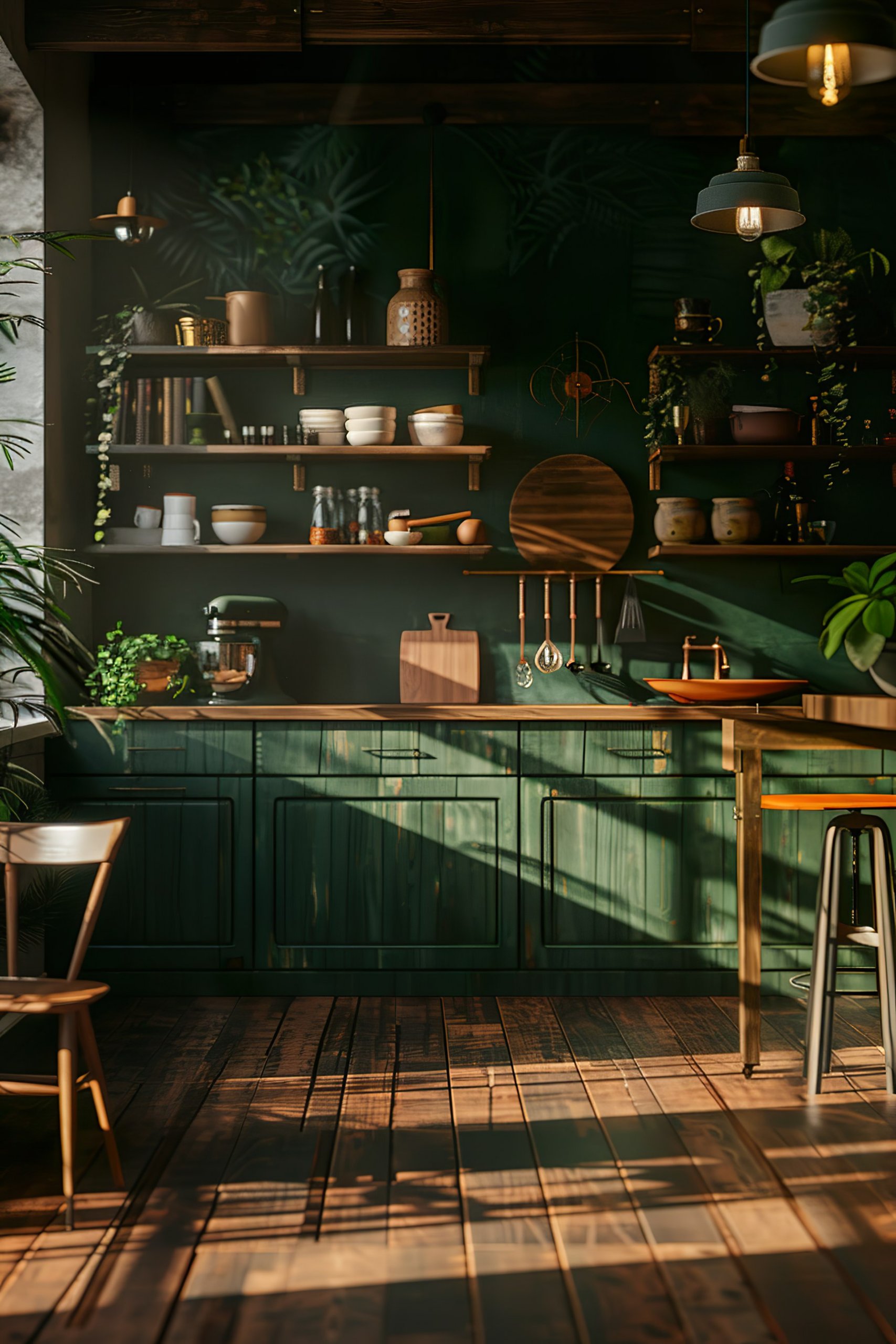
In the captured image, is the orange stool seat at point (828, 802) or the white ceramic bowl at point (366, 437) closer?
the orange stool seat at point (828, 802)

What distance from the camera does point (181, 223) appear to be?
4434 mm

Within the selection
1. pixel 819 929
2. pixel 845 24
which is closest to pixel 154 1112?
pixel 819 929

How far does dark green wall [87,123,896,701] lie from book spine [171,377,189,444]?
214 millimetres

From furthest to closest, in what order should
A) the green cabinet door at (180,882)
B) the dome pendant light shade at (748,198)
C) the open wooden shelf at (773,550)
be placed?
1. the open wooden shelf at (773,550)
2. the green cabinet door at (180,882)
3. the dome pendant light shade at (748,198)

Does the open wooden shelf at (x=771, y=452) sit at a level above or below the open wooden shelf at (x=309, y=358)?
below

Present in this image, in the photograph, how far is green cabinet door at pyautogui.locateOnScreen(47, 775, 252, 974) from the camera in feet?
12.5

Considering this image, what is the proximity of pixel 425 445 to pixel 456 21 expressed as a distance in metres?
1.45

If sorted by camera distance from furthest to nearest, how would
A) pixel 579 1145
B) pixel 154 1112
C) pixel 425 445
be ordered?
pixel 425 445
pixel 154 1112
pixel 579 1145

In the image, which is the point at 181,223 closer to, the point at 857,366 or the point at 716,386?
the point at 716,386

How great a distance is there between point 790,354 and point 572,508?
1.00m

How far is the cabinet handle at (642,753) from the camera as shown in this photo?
384 cm

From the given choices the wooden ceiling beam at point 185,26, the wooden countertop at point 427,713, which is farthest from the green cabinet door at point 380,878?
the wooden ceiling beam at point 185,26

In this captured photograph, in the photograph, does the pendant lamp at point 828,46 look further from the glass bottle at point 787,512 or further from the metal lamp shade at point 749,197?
the glass bottle at point 787,512

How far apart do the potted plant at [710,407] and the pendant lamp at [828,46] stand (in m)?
1.98
